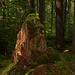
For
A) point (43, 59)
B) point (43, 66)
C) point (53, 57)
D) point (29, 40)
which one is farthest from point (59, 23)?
point (43, 66)

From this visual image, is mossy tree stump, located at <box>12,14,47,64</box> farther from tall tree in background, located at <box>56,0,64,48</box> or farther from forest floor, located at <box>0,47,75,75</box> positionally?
tall tree in background, located at <box>56,0,64,48</box>

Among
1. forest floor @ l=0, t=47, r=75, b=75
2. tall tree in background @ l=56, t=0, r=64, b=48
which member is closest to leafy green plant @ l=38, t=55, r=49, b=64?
forest floor @ l=0, t=47, r=75, b=75

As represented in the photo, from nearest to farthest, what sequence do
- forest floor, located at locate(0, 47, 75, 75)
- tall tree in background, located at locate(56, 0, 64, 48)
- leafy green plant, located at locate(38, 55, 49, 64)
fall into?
forest floor, located at locate(0, 47, 75, 75) → leafy green plant, located at locate(38, 55, 49, 64) → tall tree in background, located at locate(56, 0, 64, 48)

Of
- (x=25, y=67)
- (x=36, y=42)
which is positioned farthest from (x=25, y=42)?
(x=25, y=67)

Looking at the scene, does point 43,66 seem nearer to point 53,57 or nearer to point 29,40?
point 53,57

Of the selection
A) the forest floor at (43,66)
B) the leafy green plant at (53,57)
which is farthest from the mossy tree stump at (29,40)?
the leafy green plant at (53,57)

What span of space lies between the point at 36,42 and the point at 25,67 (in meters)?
1.10

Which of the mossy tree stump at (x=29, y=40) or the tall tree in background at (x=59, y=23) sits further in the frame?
the tall tree in background at (x=59, y=23)

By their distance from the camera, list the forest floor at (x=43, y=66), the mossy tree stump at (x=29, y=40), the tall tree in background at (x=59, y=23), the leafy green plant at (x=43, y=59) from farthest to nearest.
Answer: the tall tree in background at (x=59, y=23) < the mossy tree stump at (x=29, y=40) < the leafy green plant at (x=43, y=59) < the forest floor at (x=43, y=66)

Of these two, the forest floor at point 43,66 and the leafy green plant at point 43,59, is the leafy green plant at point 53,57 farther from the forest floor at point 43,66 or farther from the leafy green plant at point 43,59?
the leafy green plant at point 43,59

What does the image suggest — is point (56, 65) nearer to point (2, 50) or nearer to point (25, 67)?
point (25, 67)

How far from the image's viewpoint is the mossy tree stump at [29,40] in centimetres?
437

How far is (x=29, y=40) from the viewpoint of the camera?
172 inches

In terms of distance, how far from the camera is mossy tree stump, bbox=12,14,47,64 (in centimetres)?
437
